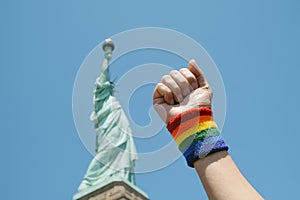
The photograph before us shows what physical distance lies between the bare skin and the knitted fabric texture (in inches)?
0.8

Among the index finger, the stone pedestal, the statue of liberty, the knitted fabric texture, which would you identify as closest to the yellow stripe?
the knitted fabric texture

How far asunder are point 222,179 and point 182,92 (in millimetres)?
339

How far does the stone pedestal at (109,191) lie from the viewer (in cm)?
1592

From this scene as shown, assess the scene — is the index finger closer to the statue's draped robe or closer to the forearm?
the forearm

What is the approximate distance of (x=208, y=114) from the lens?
206 cm

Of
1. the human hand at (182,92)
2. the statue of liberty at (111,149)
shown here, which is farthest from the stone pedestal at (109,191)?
the human hand at (182,92)

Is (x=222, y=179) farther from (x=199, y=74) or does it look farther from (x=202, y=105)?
(x=199, y=74)

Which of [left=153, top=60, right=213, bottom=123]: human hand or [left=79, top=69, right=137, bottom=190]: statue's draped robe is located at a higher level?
[left=79, top=69, right=137, bottom=190]: statue's draped robe

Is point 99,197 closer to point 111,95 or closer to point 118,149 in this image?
point 118,149

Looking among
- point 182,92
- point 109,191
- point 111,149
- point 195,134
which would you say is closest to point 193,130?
point 195,134

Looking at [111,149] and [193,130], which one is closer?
[193,130]

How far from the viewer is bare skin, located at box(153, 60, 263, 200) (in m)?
1.92

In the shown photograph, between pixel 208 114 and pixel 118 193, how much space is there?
14010mm

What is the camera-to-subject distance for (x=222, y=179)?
75.9 inches
